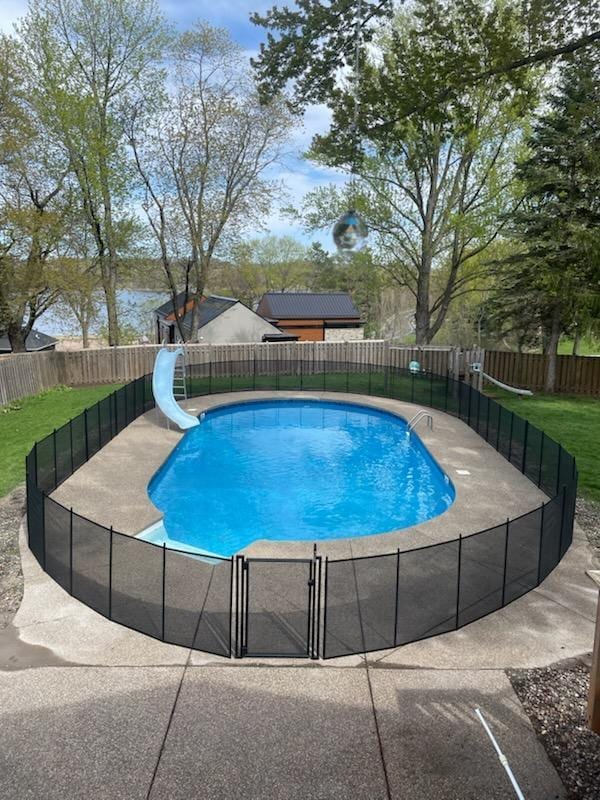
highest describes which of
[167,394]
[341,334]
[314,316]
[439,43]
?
[439,43]

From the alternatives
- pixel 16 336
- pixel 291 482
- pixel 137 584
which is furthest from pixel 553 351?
pixel 16 336

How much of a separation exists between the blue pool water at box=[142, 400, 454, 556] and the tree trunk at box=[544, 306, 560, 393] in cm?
981

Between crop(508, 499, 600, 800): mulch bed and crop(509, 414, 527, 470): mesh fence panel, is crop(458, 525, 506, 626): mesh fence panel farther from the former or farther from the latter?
crop(509, 414, 527, 470): mesh fence panel

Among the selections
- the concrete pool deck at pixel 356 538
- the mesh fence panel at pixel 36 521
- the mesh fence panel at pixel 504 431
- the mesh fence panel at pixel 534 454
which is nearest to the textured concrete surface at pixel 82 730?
the mesh fence panel at pixel 36 521

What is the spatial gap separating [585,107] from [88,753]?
40.2 ft

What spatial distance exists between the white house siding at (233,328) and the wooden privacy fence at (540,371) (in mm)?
17366

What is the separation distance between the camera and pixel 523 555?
9078 mm

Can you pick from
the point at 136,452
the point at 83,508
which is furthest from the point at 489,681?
the point at 136,452

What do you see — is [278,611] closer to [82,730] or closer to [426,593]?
[426,593]

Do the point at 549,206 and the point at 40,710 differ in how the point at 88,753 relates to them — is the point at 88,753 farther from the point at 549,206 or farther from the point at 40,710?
the point at 549,206

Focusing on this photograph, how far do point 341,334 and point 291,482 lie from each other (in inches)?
1322

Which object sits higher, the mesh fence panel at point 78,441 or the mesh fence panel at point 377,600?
the mesh fence panel at point 78,441

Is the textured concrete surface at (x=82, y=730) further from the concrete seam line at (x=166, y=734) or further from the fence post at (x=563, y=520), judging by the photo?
the fence post at (x=563, y=520)

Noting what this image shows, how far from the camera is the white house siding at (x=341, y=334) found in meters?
49.0
